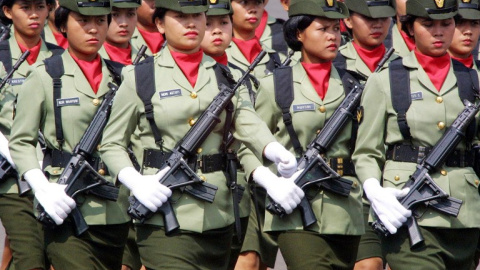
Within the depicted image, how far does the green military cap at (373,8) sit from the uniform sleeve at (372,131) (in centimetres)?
208

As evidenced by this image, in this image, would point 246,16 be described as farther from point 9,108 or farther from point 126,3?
point 9,108

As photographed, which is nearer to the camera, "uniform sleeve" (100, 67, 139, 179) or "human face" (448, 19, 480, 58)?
"uniform sleeve" (100, 67, 139, 179)

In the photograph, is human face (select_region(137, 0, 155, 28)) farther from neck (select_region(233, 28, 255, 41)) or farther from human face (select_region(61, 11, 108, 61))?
human face (select_region(61, 11, 108, 61))

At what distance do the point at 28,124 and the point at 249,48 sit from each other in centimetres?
315

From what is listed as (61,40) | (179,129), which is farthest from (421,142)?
(61,40)

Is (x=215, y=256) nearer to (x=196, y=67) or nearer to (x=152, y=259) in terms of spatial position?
(x=152, y=259)

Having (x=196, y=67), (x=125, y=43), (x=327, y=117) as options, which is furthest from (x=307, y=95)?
(x=125, y=43)

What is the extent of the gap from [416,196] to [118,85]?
2101 millimetres

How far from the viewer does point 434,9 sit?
9.07m

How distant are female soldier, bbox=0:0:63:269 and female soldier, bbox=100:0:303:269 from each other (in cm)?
127

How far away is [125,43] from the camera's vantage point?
1166 centimetres

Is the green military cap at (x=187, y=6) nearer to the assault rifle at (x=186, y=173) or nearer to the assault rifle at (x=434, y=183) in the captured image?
the assault rifle at (x=186, y=173)

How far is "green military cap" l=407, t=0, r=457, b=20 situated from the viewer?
29.7ft

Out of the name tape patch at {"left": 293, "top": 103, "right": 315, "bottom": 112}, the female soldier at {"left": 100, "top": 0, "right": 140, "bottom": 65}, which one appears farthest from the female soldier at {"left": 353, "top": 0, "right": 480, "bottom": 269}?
the female soldier at {"left": 100, "top": 0, "right": 140, "bottom": 65}
